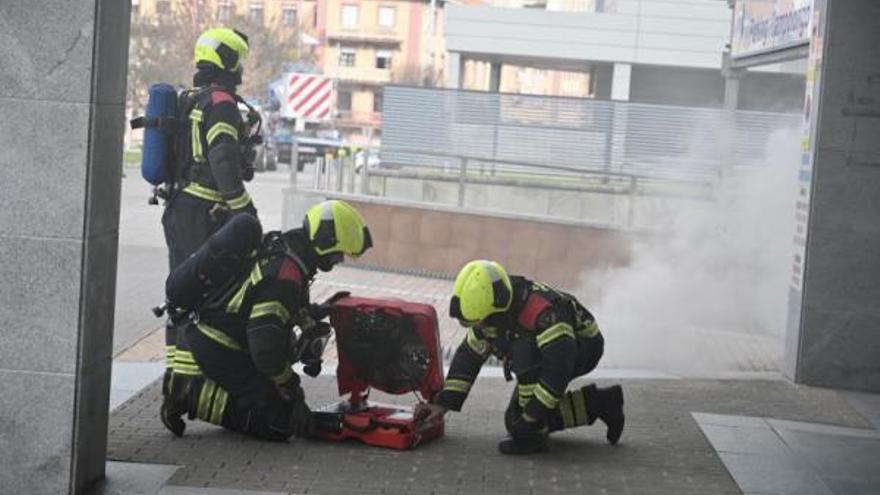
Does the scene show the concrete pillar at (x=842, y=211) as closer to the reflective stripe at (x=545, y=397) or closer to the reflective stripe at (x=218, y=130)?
the reflective stripe at (x=545, y=397)

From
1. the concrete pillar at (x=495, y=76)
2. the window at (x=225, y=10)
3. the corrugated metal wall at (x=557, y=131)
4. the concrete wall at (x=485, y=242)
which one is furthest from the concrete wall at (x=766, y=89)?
the window at (x=225, y=10)

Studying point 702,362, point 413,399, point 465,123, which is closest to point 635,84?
point 465,123

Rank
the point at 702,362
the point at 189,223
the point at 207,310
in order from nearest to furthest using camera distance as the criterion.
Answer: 1. the point at 207,310
2. the point at 189,223
3. the point at 702,362

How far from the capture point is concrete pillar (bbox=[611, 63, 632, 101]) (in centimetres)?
3157

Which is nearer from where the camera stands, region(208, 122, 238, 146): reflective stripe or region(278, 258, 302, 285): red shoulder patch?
region(278, 258, 302, 285): red shoulder patch

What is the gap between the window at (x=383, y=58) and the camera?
76938 millimetres

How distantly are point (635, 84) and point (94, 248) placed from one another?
2971 cm

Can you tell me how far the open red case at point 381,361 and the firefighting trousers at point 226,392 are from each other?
0.28m

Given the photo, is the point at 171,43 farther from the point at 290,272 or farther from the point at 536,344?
the point at 536,344

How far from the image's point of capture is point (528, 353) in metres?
6.61

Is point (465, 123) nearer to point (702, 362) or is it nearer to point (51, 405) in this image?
point (702, 362)

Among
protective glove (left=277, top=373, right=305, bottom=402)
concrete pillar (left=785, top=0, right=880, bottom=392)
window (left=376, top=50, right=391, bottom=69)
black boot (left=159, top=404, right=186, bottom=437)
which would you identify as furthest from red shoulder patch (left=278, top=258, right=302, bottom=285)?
window (left=376, top=50, right=391, bottom=69)

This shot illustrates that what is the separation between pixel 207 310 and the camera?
6578mm

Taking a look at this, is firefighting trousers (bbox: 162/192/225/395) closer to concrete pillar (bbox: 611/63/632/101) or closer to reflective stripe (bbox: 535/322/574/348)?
reflective stripe (bbox: 535/322/574/348)
